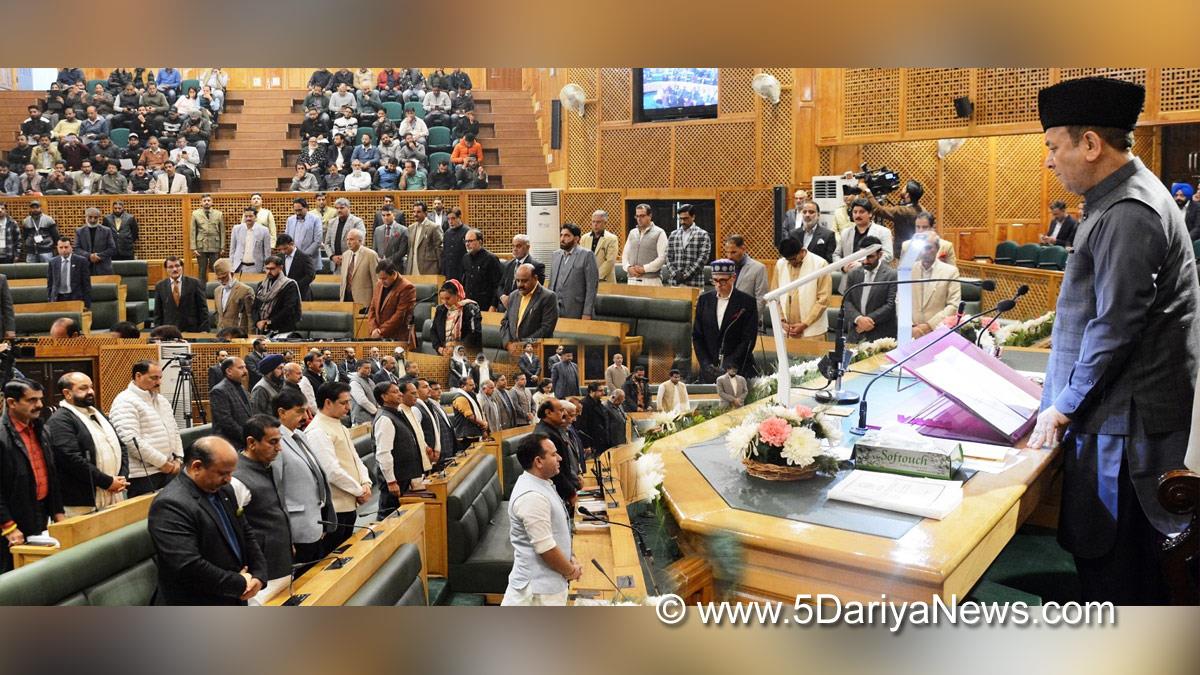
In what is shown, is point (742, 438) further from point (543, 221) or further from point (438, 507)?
point (543, 221)

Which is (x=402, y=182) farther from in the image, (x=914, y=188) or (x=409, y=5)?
(x=914, y=188)

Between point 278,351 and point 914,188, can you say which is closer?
point 278,351

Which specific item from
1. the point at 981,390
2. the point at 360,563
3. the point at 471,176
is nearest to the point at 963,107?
the point at 981,390

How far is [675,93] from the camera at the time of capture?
3.33 metres

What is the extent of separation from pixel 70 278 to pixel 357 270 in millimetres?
944

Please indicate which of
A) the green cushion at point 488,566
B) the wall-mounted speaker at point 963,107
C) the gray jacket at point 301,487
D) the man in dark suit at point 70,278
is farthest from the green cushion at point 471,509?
the wall-mounted speaker at point 963,107

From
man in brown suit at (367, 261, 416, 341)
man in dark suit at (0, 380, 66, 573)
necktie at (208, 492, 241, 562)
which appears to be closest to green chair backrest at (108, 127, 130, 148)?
man in dark suit at (0, 380, 66, 573)

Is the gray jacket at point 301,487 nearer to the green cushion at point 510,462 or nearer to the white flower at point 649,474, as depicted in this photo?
the green cushion at point 510,462

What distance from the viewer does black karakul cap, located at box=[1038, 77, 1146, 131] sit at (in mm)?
2734

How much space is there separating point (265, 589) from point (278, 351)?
0.76 m

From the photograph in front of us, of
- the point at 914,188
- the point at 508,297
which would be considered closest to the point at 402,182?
the point at 508,297

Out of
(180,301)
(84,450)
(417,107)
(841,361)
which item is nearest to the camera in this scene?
(84,450)

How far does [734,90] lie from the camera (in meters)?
3.40

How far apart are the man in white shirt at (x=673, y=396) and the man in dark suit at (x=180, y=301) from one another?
152 centimetres
